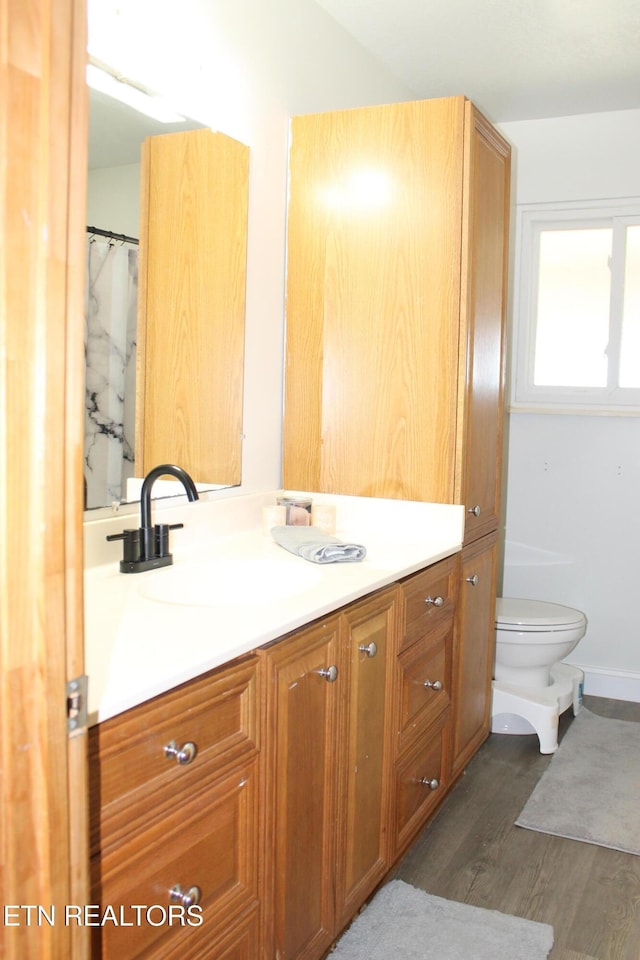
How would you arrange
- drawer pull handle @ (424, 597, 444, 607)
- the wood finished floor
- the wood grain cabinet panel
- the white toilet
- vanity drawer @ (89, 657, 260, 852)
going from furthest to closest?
the white toilet, the wood grain cabinet panel, drawer pull handle @ (424, 597, 444, 607), the wood finished floor, vanity drawer @ (89, 657, 260, 852)

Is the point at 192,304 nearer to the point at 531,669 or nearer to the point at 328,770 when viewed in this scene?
the point at 328,770

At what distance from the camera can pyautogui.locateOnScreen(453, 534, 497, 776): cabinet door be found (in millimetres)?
2594

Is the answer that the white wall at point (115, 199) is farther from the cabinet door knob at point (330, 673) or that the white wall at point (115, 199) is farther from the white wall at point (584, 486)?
the white wall at point (584, 486)

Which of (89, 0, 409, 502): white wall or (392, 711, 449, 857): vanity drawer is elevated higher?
(89, 0, 409, 502): white wall

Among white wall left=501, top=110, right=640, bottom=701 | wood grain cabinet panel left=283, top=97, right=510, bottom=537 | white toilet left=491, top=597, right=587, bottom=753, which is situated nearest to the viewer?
wood grain cabinet panel left=283, top=97, right=510, bottom=537

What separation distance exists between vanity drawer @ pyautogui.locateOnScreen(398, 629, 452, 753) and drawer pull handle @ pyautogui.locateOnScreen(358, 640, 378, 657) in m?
0.19

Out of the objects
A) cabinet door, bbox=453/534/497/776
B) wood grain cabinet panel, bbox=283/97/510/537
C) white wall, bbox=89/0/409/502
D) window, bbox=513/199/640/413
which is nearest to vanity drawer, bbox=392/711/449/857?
cabinet door, bbox=453/534/497/776

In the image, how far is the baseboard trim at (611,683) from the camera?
366cm

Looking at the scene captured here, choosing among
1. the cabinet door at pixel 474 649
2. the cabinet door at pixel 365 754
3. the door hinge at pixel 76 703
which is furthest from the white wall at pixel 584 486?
the door hinge at pixel 76 703

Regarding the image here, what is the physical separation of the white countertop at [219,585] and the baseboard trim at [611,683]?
163cm

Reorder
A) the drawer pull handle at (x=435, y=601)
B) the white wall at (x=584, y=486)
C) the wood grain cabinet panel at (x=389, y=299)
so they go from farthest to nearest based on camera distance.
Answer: the white wall at (x=584, y=486)
the wood grain cabinet panel at (x=389, y=299)
the drawer pull handle at (x=435, y=601)

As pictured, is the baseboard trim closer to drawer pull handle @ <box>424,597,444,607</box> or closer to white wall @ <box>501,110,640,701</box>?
white wall @ <box>501,110,640,701</box>

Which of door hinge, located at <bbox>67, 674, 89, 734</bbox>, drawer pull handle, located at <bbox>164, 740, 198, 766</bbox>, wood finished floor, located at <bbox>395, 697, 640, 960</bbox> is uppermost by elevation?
door hinge, located at <bbox>67, 674, 89, 734</bbox>

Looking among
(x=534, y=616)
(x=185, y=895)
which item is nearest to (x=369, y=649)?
(x=185, y=895)
